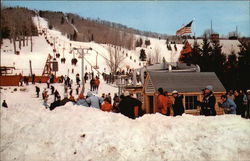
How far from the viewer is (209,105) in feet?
27.5

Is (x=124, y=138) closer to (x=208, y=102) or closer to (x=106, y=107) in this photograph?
(x=106, y=107)

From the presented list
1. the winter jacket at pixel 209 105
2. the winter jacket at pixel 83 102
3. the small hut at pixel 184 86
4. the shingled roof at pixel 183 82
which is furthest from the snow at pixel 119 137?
the shingled roof at pixel 183 82

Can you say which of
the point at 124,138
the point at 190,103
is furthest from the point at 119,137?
the point at 190,103

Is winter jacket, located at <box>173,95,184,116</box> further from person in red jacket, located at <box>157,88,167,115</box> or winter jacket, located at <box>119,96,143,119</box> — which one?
winter jacket, located at <box>119,96,143,119</box>

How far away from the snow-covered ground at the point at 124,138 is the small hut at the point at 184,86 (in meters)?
10.8

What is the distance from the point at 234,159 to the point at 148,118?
2494mm

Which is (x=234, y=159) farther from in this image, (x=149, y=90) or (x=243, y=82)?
(x=243, y=82)

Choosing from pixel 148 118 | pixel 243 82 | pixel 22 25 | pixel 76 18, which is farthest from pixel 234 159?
pixel 76 18

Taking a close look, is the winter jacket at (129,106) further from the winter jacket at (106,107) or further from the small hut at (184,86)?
the small hut at (184,86)

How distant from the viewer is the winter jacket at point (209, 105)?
27.1 feet

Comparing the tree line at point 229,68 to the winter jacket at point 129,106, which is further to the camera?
the tree line at point 229,68

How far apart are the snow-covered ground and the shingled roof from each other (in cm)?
1098

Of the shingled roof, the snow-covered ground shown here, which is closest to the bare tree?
the shingled roof

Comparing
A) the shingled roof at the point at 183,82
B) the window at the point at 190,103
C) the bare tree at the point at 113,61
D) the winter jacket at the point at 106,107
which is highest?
the bare tree at the point at 113,61
